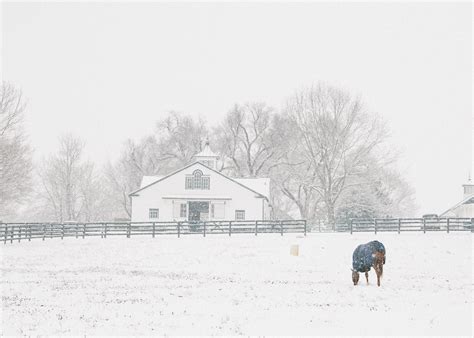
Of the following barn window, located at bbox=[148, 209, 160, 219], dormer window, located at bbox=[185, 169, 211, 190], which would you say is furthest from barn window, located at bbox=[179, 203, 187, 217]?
barn window, located at bbox=[148, 209, 160, 219]

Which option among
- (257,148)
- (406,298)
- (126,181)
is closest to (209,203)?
(257,148)

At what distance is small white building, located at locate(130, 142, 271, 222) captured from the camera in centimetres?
5259

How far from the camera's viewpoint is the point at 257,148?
74.2m

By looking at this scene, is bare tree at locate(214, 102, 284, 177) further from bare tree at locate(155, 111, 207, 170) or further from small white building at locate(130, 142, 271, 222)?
small white building at locate(130, 142, 271, 222)

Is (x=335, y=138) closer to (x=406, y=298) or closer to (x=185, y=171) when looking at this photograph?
(x=185, y=171)

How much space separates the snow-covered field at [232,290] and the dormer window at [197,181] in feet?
61.3

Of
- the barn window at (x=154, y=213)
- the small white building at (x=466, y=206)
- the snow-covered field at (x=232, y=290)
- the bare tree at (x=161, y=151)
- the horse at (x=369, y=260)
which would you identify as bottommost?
the snow-covered field at (x=232, y=290)

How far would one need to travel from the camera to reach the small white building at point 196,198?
52.6 m

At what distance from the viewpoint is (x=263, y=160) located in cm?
7325

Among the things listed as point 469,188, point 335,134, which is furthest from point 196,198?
point 469,188

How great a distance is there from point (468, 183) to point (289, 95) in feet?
63.8

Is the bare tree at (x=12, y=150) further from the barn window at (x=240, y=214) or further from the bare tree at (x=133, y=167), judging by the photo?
the bare tree at (x=133, y=167)

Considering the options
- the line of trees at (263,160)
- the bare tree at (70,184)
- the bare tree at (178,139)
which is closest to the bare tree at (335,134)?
the line of trees at (263,160)

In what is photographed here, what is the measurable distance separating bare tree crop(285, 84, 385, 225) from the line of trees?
3.6 inches
